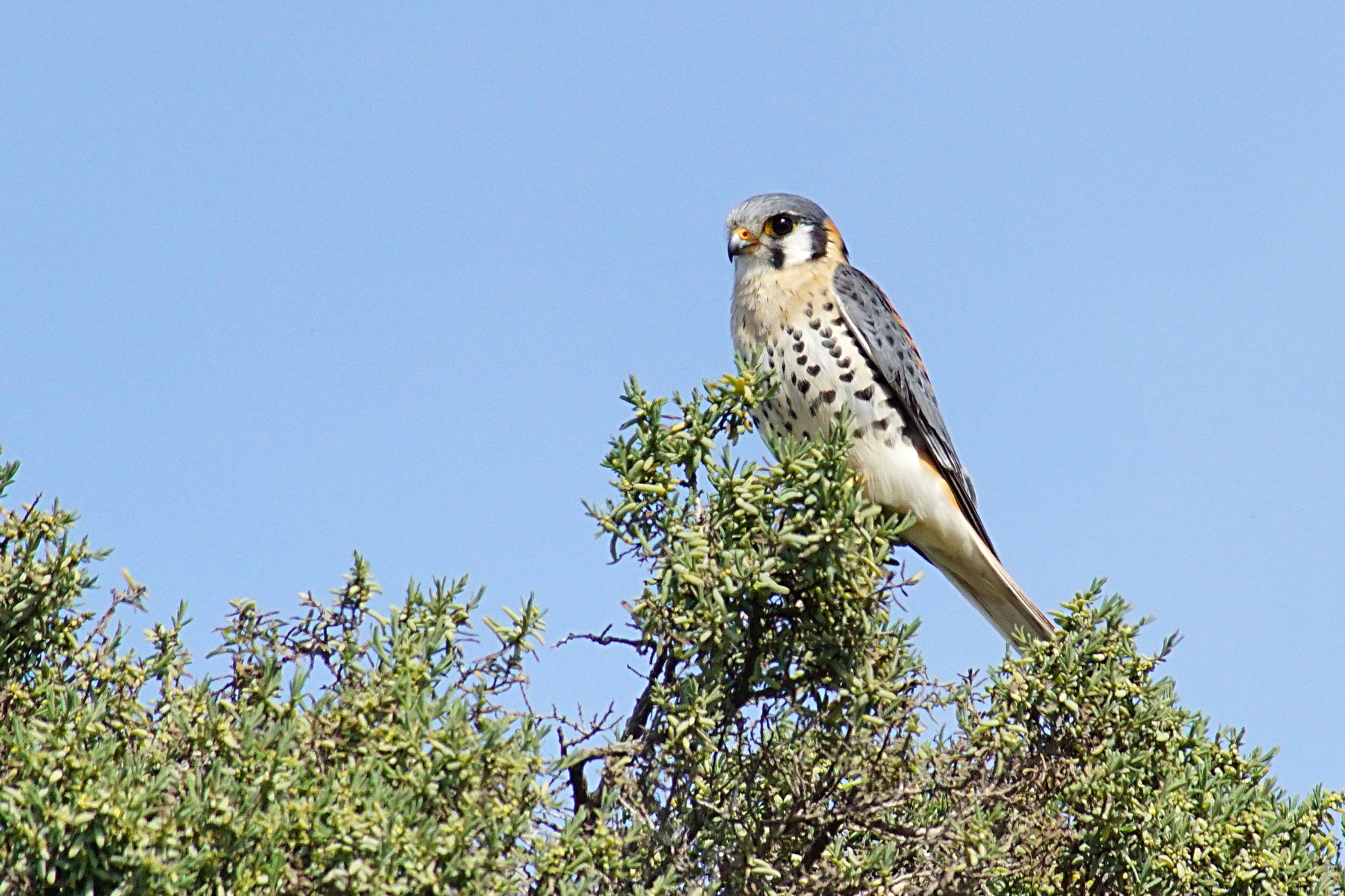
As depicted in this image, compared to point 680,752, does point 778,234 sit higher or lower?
higher

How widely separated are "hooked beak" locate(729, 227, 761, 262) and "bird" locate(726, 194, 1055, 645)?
0.06 metres

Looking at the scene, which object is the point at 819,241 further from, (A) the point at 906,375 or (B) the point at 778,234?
(A) the point at 906,375

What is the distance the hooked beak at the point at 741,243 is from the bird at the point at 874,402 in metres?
0.06

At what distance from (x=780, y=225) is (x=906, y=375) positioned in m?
0.77

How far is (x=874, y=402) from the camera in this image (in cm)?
424

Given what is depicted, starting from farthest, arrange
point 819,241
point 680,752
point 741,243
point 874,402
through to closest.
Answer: point 819,241, point 741,243, point 874,402, point 680,752

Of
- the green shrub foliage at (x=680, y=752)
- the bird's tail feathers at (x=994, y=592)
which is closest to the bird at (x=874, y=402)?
the bird's tail feathers at (x=994, y=592)

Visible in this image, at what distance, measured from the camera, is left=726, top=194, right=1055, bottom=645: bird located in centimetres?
416

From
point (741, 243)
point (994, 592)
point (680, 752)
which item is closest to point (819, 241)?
point (741, 243)

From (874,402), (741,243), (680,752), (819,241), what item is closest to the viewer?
(680,752)

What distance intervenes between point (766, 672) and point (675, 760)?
0.29 m

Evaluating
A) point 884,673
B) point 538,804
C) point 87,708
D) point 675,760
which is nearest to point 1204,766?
point 884,673

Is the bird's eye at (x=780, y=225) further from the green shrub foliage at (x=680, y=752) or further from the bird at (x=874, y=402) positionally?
the green shrub foliage at (x=680, y=752)

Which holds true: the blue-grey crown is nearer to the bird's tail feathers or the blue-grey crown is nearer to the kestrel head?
the kestrel head
